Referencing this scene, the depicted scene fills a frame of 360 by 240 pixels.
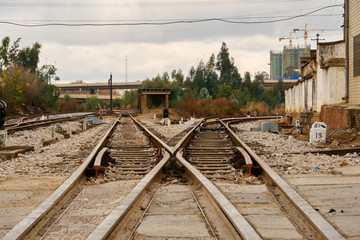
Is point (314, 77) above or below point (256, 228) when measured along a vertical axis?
above

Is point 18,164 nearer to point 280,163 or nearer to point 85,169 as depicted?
point 85,169

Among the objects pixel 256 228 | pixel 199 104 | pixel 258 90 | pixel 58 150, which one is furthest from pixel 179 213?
pixel 258 90

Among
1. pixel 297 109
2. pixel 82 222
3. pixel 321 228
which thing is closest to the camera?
pixel 321 228

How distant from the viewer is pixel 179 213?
457cm

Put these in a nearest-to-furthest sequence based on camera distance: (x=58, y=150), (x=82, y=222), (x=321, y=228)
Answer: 1. (x=321, y=228)
2. (x=82, y=222)
3. (x=58, y=150)

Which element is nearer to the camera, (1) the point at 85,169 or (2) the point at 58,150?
(1) the point at 85,169

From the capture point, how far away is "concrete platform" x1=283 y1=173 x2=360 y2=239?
3970mm

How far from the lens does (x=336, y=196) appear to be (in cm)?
519

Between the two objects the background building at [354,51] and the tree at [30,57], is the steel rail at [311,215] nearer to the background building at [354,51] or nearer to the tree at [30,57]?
the background building at [354,51]

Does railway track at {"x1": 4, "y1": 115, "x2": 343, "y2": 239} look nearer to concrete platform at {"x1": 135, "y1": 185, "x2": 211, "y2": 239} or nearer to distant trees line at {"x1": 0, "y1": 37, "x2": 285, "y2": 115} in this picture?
concrete platform at {"x1": 135, "y1": 185, "x2": 211, "y2": 239}

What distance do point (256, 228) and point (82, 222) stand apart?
178 centimetres

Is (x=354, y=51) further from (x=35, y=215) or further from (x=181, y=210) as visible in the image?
(x=35, y=215)

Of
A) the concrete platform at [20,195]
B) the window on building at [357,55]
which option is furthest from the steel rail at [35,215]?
the window on building at [357,55]

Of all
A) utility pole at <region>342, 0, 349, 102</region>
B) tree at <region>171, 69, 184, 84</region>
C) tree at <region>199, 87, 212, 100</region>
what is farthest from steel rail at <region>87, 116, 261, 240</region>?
tree at <region>171, 69, 184, 84</region>
